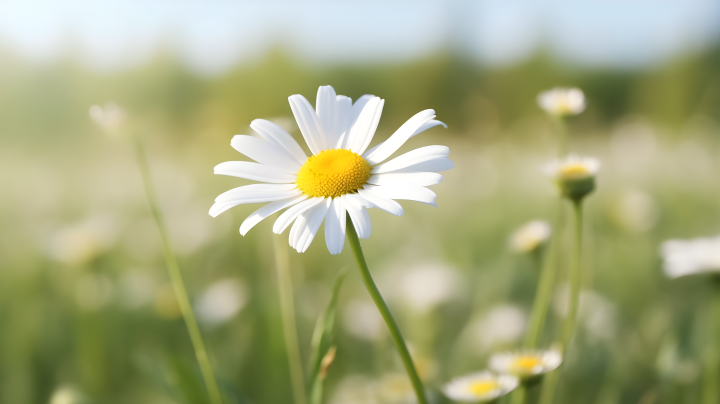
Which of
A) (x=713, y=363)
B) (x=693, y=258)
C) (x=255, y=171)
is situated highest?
(x=255, y=171)

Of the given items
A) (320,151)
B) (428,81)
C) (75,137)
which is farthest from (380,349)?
(428,81)

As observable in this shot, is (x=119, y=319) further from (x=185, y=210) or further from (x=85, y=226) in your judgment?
(x=185, y=210)

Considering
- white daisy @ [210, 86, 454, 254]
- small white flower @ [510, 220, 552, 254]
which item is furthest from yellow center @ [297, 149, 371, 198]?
small white flower @ [510, 220, 552, 254]

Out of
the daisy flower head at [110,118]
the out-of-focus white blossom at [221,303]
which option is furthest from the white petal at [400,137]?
the out-of-focus white blossom at [221,303]

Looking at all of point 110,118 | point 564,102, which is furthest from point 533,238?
point 110,118

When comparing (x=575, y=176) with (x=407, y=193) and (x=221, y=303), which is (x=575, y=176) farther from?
(x=221, y=303)

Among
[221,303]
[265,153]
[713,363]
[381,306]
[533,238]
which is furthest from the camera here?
[221,303]
